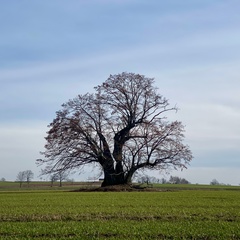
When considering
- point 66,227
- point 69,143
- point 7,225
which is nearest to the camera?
point 66,227

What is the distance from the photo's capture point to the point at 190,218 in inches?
770

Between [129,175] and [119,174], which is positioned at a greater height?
[119,174]

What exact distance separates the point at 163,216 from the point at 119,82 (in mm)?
42357

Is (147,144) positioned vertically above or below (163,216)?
above

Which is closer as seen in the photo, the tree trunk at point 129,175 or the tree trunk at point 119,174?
the tree trunk at point 129,175

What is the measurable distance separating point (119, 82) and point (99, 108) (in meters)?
4.82

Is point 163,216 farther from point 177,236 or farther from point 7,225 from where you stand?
point 7,225

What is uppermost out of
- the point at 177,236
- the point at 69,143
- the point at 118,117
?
the point at 118,117

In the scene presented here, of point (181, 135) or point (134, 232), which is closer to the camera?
point (134, 232)

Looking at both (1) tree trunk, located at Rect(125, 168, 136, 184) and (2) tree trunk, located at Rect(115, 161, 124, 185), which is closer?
(1) tree trunk, located at Rect(125, 168, 136, 184)

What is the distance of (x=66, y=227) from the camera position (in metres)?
16.5

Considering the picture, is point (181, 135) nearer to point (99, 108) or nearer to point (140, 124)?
point (140, 124)

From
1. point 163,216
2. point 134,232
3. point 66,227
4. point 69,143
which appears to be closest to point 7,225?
point 66,227

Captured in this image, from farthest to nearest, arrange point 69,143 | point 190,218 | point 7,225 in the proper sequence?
point 69,143 → point 190,218 → point 7,225
